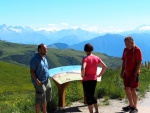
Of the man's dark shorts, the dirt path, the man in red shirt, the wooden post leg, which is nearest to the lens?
the man's dark shorts

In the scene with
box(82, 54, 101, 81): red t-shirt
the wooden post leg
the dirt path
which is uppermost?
box(82, 54, 101, 81): red t-shirt

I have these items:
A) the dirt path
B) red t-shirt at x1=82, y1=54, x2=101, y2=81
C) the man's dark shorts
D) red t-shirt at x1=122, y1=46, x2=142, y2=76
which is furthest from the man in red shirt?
the man's dark shorts

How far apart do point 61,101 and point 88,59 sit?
278cm

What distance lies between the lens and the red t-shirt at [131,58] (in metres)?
9.13

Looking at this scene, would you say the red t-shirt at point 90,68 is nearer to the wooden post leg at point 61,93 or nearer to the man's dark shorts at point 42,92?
the man's dark shorts at point 42,92

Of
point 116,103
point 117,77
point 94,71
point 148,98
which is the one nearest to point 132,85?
point 94,71

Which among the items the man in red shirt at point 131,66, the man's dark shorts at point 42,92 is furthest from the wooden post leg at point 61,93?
the man in red shirt at point 131,66

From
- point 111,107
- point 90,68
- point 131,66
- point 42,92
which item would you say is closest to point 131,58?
point 131,66

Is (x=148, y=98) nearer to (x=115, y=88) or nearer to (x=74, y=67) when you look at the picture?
(x=115, y=88)

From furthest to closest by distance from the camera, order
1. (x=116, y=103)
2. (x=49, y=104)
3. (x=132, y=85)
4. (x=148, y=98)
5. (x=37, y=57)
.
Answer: (x=148, y=98)
(x=116, y=103)
(x=49, y=104)
(x=132, y=85)
(x=37, y=57)

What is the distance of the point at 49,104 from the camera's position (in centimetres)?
1041

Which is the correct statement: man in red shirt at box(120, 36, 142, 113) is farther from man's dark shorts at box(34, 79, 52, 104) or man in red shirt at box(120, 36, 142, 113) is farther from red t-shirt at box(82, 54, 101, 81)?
man's dark shorts at box(34, 79, 52, 104)

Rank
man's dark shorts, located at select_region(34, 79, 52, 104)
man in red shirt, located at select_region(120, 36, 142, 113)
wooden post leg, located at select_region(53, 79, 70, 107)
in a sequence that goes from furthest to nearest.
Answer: wooden post leg, located at select_region(53, 79, 70, 107) → man in red shirt, located at select_region(120, 36, 142, 113) → man's dark shorts, located at select_region(34, 79, 52, 104)

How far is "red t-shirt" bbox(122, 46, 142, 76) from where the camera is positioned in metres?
9.13
